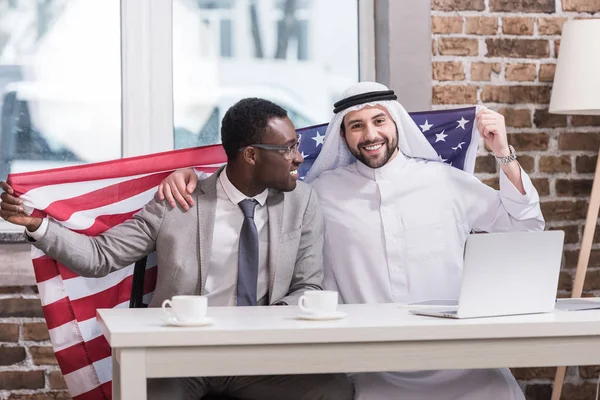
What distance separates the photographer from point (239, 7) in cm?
354

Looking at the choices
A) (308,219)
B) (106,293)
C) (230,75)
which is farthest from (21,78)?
(308,219)

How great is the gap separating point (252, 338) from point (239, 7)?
220 centimetres

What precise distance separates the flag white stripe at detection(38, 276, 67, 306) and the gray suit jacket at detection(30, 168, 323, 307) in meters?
0.10

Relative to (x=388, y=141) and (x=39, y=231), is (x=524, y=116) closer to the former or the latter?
(x=388, y=141)

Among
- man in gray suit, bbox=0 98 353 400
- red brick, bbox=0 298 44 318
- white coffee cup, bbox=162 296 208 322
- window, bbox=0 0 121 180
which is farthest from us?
window, bbox=0 0 121 180

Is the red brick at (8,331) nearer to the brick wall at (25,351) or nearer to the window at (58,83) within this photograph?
the brick wall at (25,351)

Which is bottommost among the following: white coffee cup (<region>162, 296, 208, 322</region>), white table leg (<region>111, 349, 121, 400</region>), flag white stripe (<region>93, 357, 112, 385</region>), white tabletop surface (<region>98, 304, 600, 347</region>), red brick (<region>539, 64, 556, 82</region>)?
flag white stripe (<region>93, 357, 112, 385</region>)

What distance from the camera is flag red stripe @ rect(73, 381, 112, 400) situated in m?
2.51

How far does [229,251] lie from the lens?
8.08 ft

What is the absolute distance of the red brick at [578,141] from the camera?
3549 millimetres

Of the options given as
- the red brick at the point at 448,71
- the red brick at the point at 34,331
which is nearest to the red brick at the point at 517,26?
the red brick at the point at 448,71

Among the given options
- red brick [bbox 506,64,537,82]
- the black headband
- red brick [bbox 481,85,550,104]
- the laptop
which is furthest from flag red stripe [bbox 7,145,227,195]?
red brick [bbox 506,64,537,82]

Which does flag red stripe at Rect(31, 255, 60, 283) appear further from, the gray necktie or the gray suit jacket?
the gray necktie

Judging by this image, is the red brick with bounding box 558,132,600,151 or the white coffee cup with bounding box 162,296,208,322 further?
the red brick with bounding box 558,132,600,151
